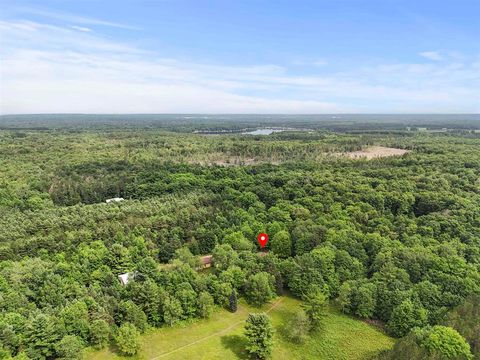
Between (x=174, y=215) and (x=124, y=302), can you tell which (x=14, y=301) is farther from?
(x=174, y=215)

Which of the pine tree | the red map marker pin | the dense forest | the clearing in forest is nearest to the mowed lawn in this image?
the pine tree

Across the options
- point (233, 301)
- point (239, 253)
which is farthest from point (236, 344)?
point (239, 253)

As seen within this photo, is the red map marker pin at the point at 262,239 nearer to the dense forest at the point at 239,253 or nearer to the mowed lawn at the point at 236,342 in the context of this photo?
the dense forest at the point at 239,253

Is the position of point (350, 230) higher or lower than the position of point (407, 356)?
higher

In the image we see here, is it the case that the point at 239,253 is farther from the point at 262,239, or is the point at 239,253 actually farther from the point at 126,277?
the point at 126,277

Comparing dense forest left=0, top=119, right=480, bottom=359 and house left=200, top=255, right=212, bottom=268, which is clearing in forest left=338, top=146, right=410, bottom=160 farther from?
house left=200, top=255, right=212, bottom=268

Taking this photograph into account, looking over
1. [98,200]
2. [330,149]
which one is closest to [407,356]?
[98,200]

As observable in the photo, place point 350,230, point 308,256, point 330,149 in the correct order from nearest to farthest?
point 308,256, point 350,230, point 330,149

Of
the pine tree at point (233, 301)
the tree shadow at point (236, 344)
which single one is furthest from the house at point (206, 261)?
the tree shadow at point (236, 344)
